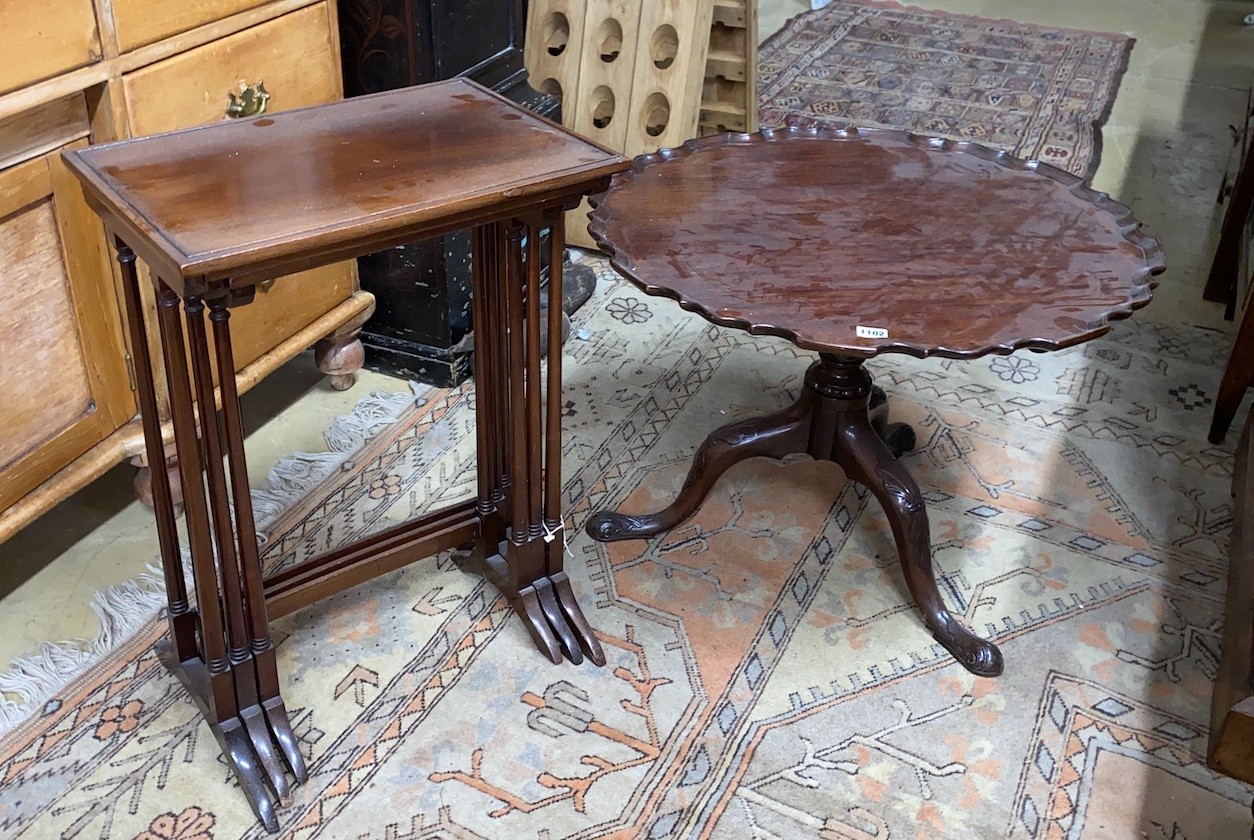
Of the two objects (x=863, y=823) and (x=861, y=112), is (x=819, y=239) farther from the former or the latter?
(x=861, y=112)

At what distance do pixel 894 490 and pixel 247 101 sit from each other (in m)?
1.32

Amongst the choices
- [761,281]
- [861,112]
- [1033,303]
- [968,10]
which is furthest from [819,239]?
[968,10]

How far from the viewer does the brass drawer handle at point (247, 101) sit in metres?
2.02

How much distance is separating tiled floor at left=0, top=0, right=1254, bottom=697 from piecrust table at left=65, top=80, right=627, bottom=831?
356 millimetres

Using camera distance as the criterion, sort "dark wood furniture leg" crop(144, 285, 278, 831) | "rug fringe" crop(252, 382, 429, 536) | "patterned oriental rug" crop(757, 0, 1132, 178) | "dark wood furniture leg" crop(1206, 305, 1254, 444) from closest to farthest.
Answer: "dark wood furniture leg" crop(144, 285, 278, 831) < "rug fringe" crop(252, 382, 429, 536) < "dark wood furniture leg" crop(1206, 305, 1254, 444) < "patterned oriental rug" crop(757, 0, 1132, 178)

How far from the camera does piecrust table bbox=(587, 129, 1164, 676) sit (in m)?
1.64

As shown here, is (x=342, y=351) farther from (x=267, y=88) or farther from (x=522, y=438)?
(x=522, y=438)

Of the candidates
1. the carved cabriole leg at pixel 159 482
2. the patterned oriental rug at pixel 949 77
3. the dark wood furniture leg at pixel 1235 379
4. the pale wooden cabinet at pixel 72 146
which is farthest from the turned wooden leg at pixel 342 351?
the patterned oriental rug at pixel 949 77

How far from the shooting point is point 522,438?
176cm

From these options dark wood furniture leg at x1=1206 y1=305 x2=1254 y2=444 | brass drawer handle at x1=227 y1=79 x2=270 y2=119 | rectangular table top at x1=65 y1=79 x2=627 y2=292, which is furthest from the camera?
dark wood furniture leg at x1=1206 y1=305 x2=1254 y2=444

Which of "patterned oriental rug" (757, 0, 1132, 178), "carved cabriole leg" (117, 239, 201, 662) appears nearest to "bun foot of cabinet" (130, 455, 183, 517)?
"carved cabriole leg" (117, 239, 201, 662)

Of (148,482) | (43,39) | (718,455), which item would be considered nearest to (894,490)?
(718,455)

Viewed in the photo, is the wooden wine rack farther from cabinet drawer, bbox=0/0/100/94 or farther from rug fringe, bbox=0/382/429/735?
cabinet drawer, bbox=0/0/100/94

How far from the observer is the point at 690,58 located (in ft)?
10.6
